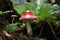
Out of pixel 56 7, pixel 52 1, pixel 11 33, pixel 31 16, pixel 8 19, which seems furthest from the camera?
pixel 52 1

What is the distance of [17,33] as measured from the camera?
7.66 ft

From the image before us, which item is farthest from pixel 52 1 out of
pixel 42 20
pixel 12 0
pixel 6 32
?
pixel 6 32

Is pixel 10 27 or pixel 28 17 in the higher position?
pixel 28 17

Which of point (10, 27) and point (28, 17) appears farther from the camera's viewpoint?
point (10, 27)

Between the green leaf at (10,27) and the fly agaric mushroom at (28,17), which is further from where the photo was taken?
the green leaf at (10,27)

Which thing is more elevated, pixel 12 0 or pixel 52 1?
pixel 12 0

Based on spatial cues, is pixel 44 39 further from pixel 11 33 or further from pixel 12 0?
pixel 12 0

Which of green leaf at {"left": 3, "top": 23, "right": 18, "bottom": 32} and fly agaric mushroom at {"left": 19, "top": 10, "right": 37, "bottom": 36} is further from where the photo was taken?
green leaf at {"left": 3, "top": 23, "right": 18, "bottom": 32}

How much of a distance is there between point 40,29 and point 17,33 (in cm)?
34

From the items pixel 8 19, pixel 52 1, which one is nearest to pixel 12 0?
pixel 8 19

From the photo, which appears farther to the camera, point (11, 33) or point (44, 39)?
point (11, 33)

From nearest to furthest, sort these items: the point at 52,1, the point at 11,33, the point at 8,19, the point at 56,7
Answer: the point at 11,33, the point at 56,7, the point at 8,19, the point at 52,1

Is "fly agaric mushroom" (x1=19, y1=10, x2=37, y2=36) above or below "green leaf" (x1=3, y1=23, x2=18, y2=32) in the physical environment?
above

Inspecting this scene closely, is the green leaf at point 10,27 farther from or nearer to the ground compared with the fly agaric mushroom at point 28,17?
nearer to the ground
